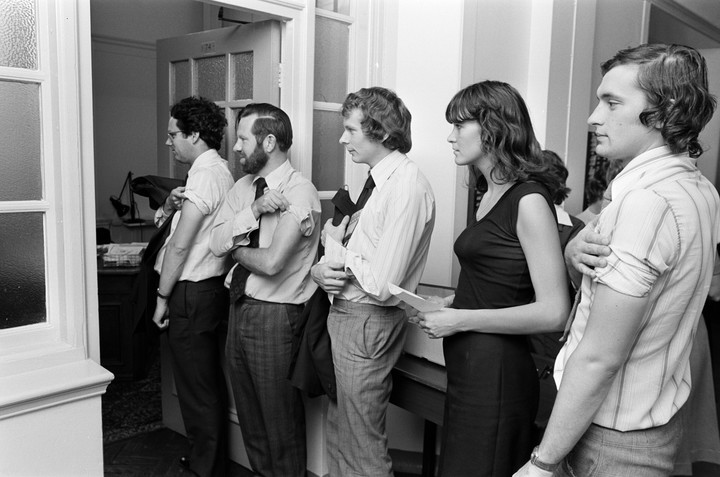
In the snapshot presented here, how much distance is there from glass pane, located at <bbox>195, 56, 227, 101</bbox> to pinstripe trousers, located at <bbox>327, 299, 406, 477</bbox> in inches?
71.0

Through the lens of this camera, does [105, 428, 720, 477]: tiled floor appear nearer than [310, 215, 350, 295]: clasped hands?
No

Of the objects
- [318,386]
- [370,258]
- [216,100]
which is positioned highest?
[216,100]

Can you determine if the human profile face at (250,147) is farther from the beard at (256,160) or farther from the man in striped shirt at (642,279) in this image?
the man in striped shirt at (642,279)

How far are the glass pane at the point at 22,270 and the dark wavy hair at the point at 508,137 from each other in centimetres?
161

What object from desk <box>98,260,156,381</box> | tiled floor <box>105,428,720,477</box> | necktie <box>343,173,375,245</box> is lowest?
tiled floor <box>105,428,720,477</box>

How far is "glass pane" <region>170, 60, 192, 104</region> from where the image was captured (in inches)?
147

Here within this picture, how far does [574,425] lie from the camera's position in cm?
119

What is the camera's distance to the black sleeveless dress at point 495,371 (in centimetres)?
168

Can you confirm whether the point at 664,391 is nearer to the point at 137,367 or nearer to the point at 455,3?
the point at 455,3

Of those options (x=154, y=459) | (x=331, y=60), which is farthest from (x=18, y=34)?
(x=154, y=459)

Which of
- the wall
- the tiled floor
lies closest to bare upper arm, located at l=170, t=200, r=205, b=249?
the tiled floor

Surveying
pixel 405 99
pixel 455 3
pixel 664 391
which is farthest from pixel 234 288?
pixel 664 391

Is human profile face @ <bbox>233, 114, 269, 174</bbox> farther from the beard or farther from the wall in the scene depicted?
the wall

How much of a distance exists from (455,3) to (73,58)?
1791 millimetres
